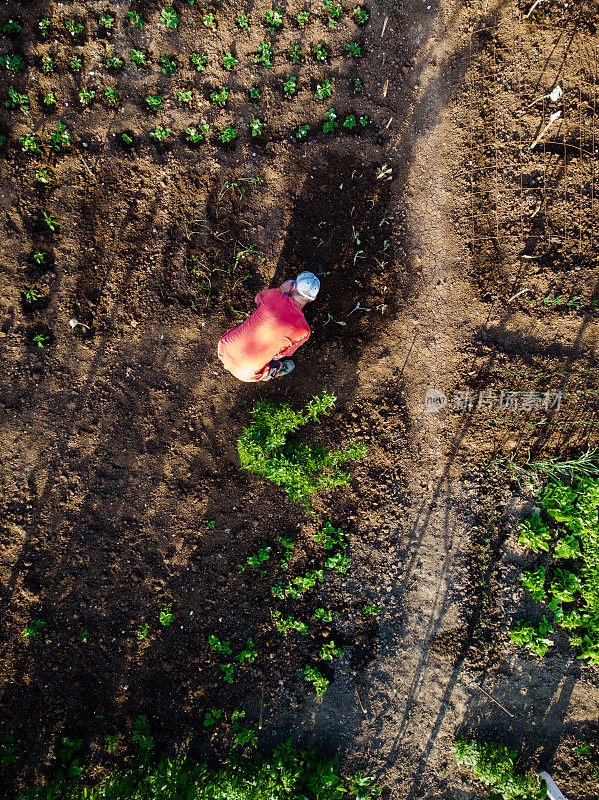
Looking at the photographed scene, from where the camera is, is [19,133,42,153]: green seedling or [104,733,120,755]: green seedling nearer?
[104,733,120,755]: green seedling

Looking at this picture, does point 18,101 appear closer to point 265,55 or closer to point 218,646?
point 265,55

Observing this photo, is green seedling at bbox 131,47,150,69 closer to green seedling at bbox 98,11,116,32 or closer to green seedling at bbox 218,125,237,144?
green seedling at bbox 98,11,116,32

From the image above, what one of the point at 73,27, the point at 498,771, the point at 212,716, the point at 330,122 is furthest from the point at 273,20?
the point at 498,771

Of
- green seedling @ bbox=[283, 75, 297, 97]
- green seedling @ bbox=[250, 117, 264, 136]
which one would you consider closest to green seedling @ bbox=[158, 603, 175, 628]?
green seedling @ bbox=[250, 117, 264, 136]

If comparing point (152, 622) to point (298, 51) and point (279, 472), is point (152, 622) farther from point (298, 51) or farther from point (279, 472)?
point (298, 51)

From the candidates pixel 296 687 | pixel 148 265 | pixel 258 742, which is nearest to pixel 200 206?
pixel 148 265

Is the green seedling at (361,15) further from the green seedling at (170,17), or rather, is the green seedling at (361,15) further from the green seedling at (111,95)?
the green seedling at (111,95)

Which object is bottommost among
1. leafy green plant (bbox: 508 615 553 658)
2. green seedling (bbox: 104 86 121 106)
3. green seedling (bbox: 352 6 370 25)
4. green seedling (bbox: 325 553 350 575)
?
green seedling (bbox: 325 553 350 575)
